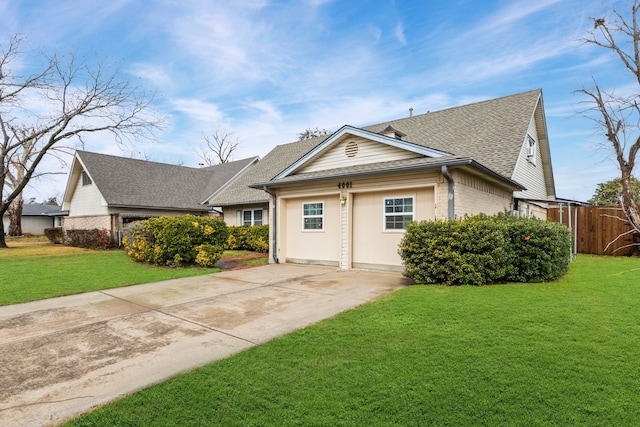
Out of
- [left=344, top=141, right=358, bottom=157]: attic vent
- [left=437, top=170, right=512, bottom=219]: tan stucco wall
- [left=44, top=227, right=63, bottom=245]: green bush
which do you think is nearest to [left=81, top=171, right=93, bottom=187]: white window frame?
[left=44, top=227, right=63, bottom=245]: green bush

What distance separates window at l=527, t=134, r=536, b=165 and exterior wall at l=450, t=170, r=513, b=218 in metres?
3.30

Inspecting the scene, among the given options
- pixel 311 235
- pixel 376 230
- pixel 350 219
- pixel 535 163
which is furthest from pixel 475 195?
pixel 535 163

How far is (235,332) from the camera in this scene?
191 inches

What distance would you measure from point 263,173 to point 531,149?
13653 millimetres

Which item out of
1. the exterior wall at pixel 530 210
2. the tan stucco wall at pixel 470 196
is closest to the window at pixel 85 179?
the tan stucco wall at pixel 470 196

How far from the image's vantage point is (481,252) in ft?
24.9

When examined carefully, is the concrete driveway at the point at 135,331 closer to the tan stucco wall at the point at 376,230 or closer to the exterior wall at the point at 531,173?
the tan stucco wall at the point at 376,230

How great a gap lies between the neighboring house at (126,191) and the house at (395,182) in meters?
12.4

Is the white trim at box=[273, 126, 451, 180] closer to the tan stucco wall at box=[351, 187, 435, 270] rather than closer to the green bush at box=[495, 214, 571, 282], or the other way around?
the tan stucco wall at box=[351, 187, 435, 270]

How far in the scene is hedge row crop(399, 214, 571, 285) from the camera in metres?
7.48

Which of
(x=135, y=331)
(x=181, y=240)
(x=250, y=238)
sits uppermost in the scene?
(x=181, y=240)

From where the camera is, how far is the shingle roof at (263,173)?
19.1 metres

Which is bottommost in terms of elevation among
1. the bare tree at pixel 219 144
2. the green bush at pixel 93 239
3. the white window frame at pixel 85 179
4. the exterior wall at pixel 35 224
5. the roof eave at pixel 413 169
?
the green bush at pixel 93 239

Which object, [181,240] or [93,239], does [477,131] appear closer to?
[181,240]
